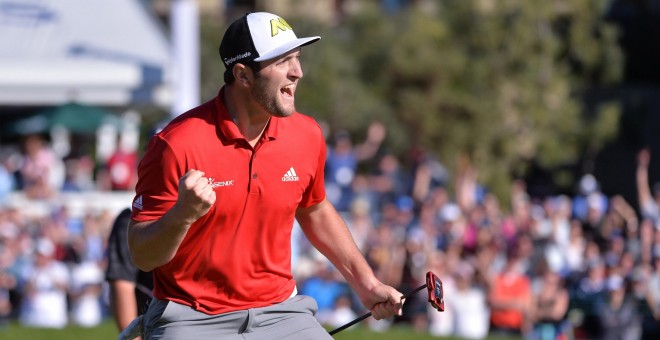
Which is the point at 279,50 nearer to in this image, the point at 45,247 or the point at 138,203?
the point at 138,203

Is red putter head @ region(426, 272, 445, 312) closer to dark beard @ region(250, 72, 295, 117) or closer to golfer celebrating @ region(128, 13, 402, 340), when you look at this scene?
golfer celebrating @ region(128, 13, 402, 340)

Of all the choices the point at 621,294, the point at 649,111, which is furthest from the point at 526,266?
the point at 649,111

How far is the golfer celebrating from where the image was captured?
5.11 m

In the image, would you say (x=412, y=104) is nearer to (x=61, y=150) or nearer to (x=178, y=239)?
(x=61, y=150)

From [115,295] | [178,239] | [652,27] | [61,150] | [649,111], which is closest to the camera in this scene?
[178,239]

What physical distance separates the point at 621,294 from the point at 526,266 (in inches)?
50.9

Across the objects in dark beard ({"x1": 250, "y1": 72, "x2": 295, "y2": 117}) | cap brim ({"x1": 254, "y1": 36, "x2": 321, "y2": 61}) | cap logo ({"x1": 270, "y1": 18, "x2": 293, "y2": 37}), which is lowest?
dark beard ({"x1": 250, "y1": 72, "x2": 295, "y2": 117})

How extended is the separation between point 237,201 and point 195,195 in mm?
497

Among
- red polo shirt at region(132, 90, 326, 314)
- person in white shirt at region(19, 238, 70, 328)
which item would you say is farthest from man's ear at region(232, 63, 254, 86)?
person in white shirt at region(19, 238, 70, 328)

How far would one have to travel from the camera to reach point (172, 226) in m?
4.87

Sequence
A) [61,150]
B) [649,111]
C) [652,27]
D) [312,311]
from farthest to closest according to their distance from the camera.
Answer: [652,27]
[649,111]
[61,150]
[312,311]

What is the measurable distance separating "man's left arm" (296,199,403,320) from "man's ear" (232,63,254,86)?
0.75m

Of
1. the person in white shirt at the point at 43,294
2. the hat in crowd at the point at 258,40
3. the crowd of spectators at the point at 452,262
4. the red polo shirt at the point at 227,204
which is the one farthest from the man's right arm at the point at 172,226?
the person in white shirt at the point at 43,294

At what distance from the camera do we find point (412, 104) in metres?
31.9
